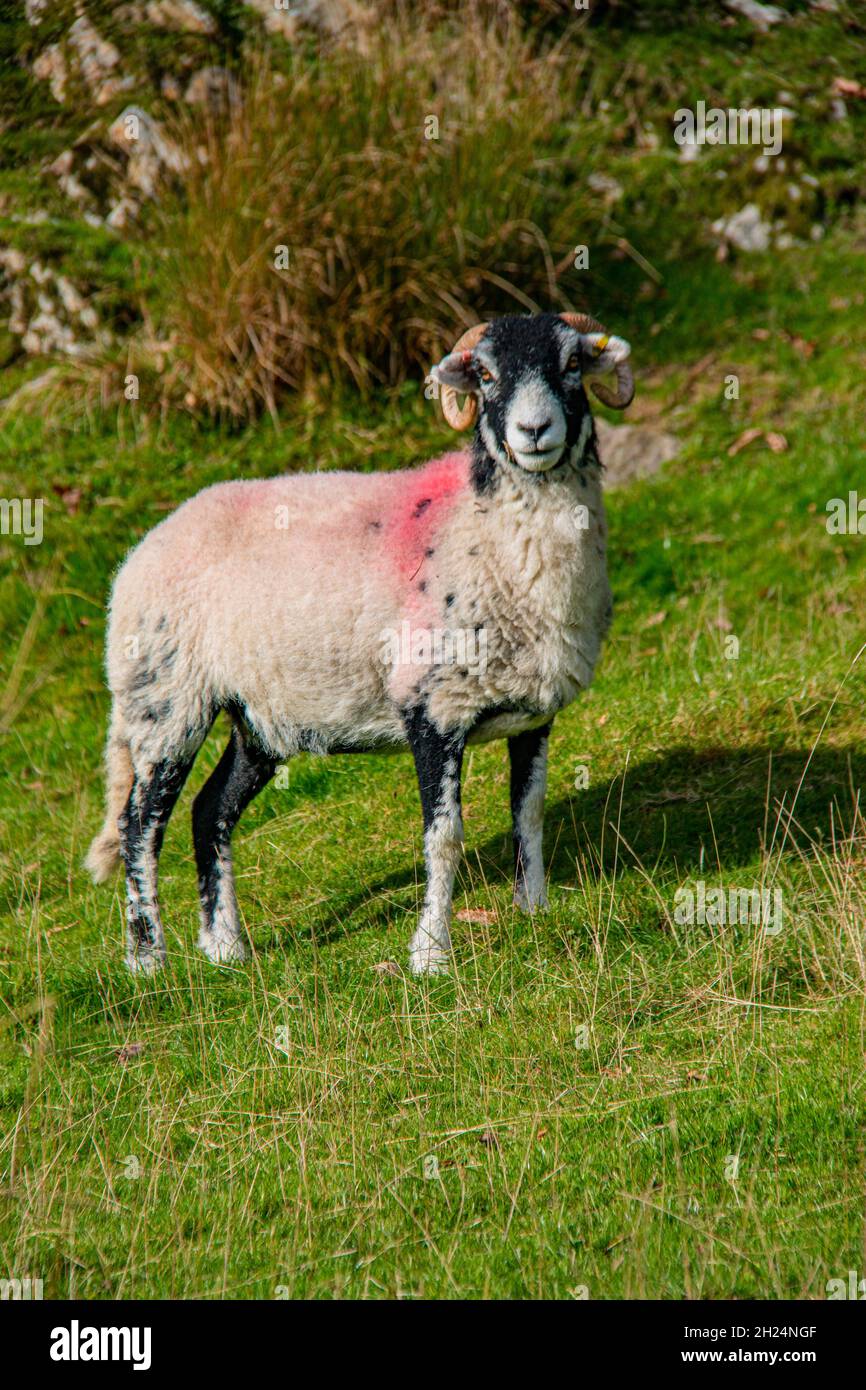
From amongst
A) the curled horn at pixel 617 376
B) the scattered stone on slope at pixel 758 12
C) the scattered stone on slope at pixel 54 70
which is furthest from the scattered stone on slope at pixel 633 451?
the scattered stone on slope at pixel 54 70

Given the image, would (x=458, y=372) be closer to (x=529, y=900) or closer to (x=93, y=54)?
(x=529, y=900)

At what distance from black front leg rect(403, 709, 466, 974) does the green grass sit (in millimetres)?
165

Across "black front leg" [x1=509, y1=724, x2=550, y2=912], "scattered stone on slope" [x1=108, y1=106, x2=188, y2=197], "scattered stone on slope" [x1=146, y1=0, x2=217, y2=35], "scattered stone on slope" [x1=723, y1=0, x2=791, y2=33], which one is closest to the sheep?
"black front leg" [x1=509, y1=724, x2=550, y2=912]

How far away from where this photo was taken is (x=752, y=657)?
863 cm

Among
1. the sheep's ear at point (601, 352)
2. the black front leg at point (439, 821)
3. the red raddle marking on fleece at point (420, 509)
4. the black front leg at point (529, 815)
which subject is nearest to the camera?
the black front leg at point (439, 821)

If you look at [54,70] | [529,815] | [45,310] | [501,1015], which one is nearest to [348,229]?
[45,310]

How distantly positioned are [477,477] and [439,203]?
21.2 feet

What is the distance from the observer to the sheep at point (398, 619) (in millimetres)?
5977

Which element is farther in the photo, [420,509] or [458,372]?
[420,509]

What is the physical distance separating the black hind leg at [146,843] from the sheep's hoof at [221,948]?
20 centimetres

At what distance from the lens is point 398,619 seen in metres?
6.12

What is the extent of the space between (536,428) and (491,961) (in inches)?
79.8

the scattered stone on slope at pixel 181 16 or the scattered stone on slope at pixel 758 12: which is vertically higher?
the scattered stone on slope at pixel 758 12

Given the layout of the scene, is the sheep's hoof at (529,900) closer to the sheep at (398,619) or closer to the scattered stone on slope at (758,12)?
the sheep at (398,619)
